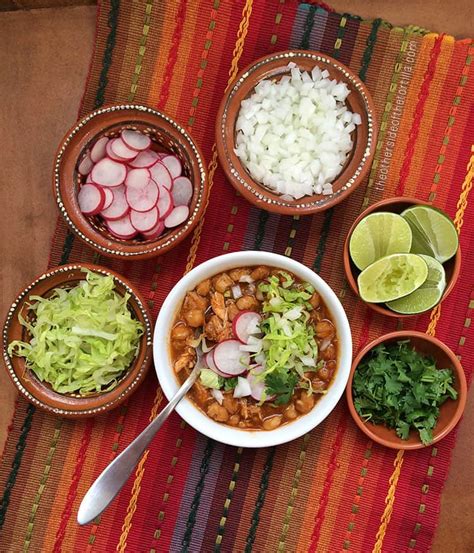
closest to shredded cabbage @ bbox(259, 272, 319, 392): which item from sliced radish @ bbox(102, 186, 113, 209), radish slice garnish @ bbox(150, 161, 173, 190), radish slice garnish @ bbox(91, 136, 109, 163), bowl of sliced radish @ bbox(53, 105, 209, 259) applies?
bowl of sliced radish @ bbox(53, 105, 209, 259)

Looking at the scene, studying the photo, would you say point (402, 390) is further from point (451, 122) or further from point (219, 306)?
point (451, 122)

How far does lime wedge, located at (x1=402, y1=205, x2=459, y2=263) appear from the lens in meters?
2.34

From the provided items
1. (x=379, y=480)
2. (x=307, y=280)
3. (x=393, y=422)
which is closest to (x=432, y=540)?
(x=379, y=480)

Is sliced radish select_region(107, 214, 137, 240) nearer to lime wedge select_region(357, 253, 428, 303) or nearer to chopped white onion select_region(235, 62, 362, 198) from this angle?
chopped white onion select_region(235, 62, 362, 198)

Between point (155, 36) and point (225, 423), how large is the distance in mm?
1328

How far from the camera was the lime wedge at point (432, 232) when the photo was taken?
2.34 m

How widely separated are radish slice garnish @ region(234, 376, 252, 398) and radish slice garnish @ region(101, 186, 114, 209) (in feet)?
2.29

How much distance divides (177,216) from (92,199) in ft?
0.91

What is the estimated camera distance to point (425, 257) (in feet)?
7.68

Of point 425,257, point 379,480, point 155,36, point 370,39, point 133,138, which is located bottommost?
point 379,480

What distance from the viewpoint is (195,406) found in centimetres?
234

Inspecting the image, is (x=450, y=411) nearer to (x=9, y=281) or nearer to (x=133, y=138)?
(x=133, y=138)

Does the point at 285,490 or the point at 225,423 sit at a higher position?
the point at 225,423

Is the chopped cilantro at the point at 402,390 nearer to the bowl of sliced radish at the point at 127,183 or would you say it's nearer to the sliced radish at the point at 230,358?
the sliced radish at the point at 230,358
